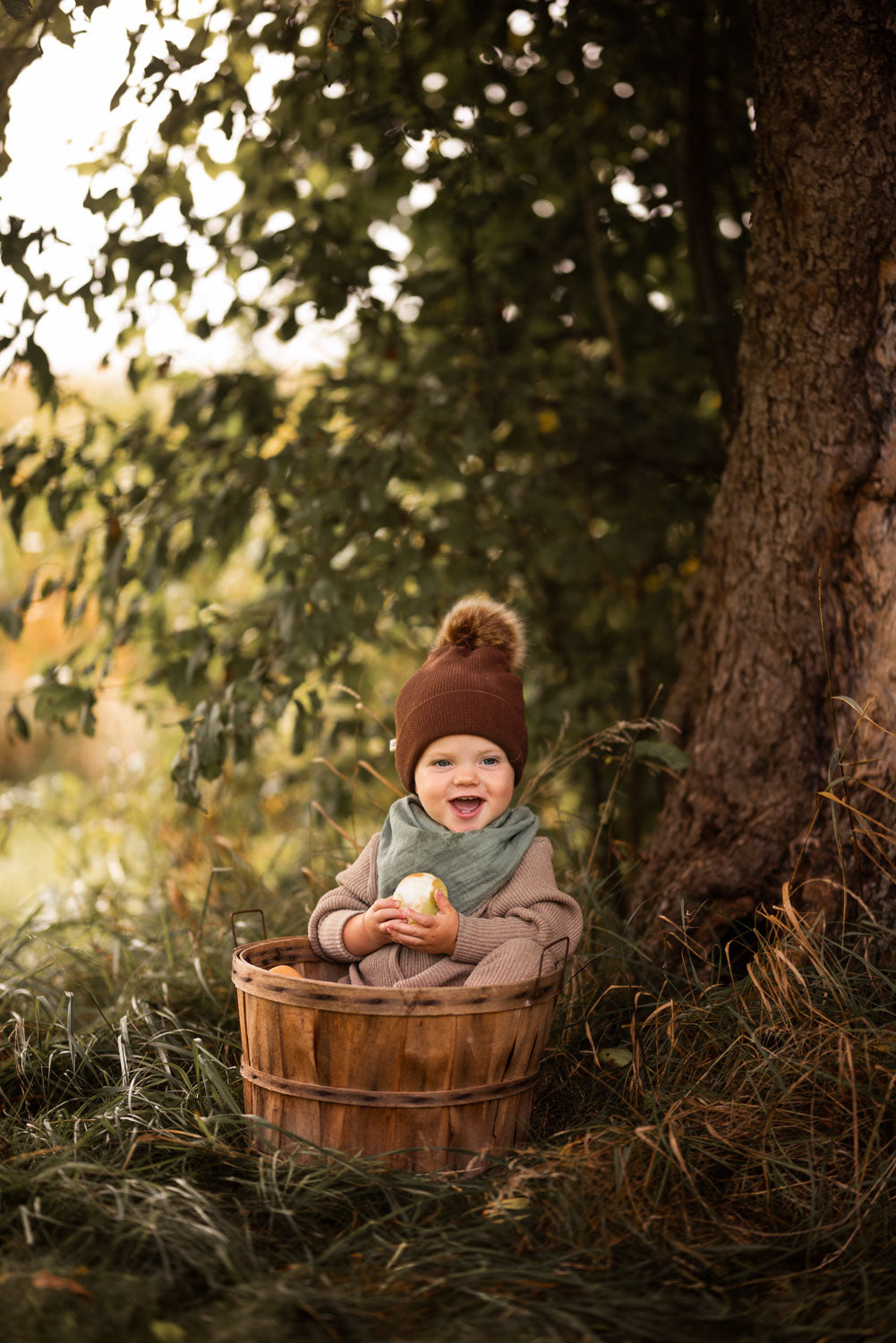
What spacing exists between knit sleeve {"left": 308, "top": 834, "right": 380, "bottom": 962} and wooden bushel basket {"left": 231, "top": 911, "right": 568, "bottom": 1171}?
28 centimetres

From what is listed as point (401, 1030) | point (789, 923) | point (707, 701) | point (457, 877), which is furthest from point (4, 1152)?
point (707, 701)

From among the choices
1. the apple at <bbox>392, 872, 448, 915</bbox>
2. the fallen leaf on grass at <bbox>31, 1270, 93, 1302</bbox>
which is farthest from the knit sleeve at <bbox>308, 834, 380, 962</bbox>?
the fallen leaf on grass at <bbox>31, 1270, 93, 1302</bbox>

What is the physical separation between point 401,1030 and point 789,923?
3.21 ft

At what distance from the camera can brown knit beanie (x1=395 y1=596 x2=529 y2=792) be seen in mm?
2338

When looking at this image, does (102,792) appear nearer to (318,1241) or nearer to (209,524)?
(209,524)

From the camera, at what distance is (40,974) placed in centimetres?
331

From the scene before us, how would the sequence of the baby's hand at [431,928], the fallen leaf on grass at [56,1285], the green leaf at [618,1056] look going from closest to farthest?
the fallen leaf on grass at [56,1285] < the baby's hand at [431,928] < the green leaf at [618,1056]

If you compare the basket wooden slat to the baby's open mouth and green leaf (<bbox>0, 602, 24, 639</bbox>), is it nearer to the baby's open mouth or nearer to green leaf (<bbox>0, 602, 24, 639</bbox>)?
the baby's open mouth

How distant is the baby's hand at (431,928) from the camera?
214 centimetres

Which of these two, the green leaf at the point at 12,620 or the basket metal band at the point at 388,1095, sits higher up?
the green leaf at the point at 12,620

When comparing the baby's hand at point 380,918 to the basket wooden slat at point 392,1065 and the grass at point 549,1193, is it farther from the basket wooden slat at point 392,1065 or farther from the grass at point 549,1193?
the grass at point 549,1193

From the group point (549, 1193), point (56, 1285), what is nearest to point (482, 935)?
point (549, 1193)

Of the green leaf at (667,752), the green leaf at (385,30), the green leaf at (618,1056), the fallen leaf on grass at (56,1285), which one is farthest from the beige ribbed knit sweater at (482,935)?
the green leaf at (385,30)

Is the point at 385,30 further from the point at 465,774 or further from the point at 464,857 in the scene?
the point at 464,857
